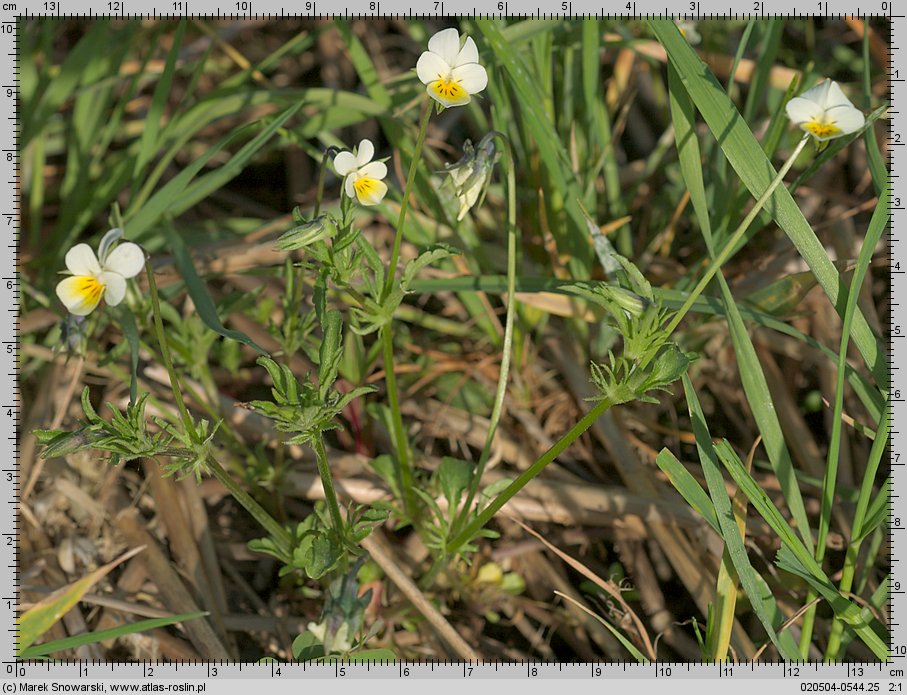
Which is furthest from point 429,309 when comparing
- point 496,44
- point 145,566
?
point 145,566

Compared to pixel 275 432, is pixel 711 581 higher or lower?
lower

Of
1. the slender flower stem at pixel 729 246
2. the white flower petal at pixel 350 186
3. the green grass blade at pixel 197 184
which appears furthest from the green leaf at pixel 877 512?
the green grass blade at pixel 197 184

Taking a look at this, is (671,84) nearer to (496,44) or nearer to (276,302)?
(496,44)

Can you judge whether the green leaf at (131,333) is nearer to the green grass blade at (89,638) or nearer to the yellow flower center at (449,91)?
the green grass blade at (89,638)

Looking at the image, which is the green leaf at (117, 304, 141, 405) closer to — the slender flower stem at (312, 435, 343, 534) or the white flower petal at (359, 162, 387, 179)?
the slender flower stem at (312, 435, 343, 534)

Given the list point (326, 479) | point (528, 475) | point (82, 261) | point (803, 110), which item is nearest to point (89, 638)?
point (326, 479)

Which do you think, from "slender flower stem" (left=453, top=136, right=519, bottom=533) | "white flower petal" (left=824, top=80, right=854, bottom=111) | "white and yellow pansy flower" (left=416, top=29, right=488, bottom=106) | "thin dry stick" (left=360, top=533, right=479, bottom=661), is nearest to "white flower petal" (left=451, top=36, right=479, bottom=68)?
"white and yellow pansy flower" (left=416, top=29, right=488, bottom=106)
